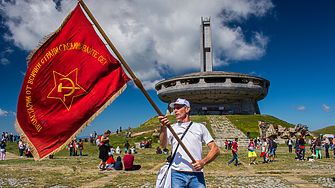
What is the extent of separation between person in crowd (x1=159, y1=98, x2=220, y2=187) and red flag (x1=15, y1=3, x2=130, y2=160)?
5.14 ft

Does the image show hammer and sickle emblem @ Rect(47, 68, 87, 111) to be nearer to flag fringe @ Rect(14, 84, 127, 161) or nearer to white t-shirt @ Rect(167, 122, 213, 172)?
flag fringe @ Rect(14, 84, 127, 161)

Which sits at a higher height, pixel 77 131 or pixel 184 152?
pixel 77 131

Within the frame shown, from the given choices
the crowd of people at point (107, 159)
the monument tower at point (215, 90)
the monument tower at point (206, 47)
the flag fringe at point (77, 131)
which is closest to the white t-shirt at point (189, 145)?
the flag fringe at point (77, 131)

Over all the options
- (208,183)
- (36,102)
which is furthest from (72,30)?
(208,183)

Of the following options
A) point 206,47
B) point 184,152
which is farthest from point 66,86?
point 206,47

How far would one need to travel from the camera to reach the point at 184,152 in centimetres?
291

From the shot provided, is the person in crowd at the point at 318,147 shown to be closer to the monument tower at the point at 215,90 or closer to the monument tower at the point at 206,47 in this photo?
the monument tower at the point at 215,90

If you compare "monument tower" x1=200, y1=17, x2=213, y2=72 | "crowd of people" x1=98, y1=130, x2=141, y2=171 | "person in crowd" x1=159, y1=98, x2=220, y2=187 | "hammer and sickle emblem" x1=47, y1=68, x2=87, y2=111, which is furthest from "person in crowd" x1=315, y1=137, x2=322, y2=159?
"monument tower" x1=200, y1=17, x2=213, y2=72

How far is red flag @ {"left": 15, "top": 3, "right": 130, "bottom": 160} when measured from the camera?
12.7ft

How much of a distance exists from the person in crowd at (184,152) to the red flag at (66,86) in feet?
5.14

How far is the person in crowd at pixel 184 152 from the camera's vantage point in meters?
2.80

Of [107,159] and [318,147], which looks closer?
[107,159]

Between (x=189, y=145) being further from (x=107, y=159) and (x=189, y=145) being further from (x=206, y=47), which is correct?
(x=206, y=47)

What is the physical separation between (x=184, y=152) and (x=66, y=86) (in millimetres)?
2598
